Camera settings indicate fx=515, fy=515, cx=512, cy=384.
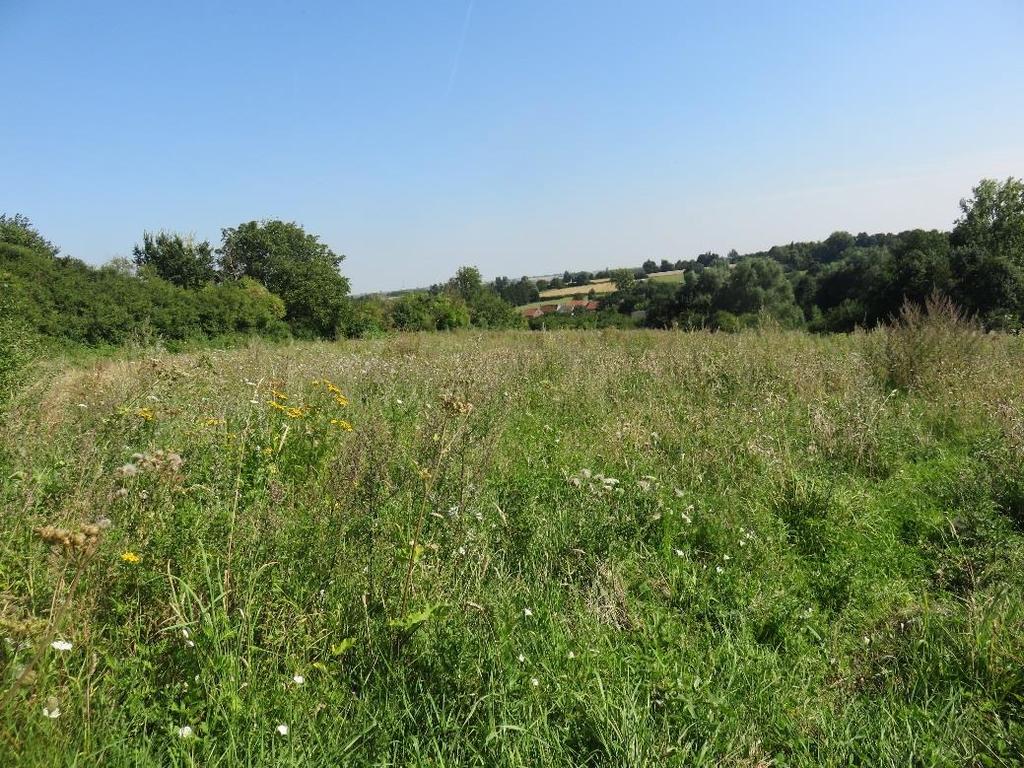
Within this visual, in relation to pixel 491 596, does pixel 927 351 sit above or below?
above

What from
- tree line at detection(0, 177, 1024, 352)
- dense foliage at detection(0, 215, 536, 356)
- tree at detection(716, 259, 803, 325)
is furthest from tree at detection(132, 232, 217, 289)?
tree at detection(716, 259, 803, 325)

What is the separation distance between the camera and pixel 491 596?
251 cm

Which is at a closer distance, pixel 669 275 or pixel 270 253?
pixel 270 253

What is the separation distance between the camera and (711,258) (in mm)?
86875

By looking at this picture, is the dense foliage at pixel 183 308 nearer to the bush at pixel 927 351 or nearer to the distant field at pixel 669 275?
the bush at pixel 927 351

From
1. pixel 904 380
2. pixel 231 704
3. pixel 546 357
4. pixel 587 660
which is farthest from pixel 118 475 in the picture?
pixel 904 380

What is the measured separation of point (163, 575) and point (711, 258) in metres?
94.3

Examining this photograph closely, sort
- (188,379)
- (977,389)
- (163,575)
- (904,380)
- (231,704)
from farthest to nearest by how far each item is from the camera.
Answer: (904,380) → (977,389) → (188,379) → (163,575) → (231,704)

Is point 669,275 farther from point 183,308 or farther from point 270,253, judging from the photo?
point 183,308

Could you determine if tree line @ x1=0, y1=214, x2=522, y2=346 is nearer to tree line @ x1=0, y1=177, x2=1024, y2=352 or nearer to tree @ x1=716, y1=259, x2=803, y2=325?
tree line @ x1=0, y1=177, x2=1024, y2=352

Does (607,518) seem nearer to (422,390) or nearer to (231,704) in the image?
(231,704)

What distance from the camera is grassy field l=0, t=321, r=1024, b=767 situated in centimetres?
182

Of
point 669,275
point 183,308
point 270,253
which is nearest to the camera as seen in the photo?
point 183,308

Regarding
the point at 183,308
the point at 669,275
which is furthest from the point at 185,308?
the point at 669,275
